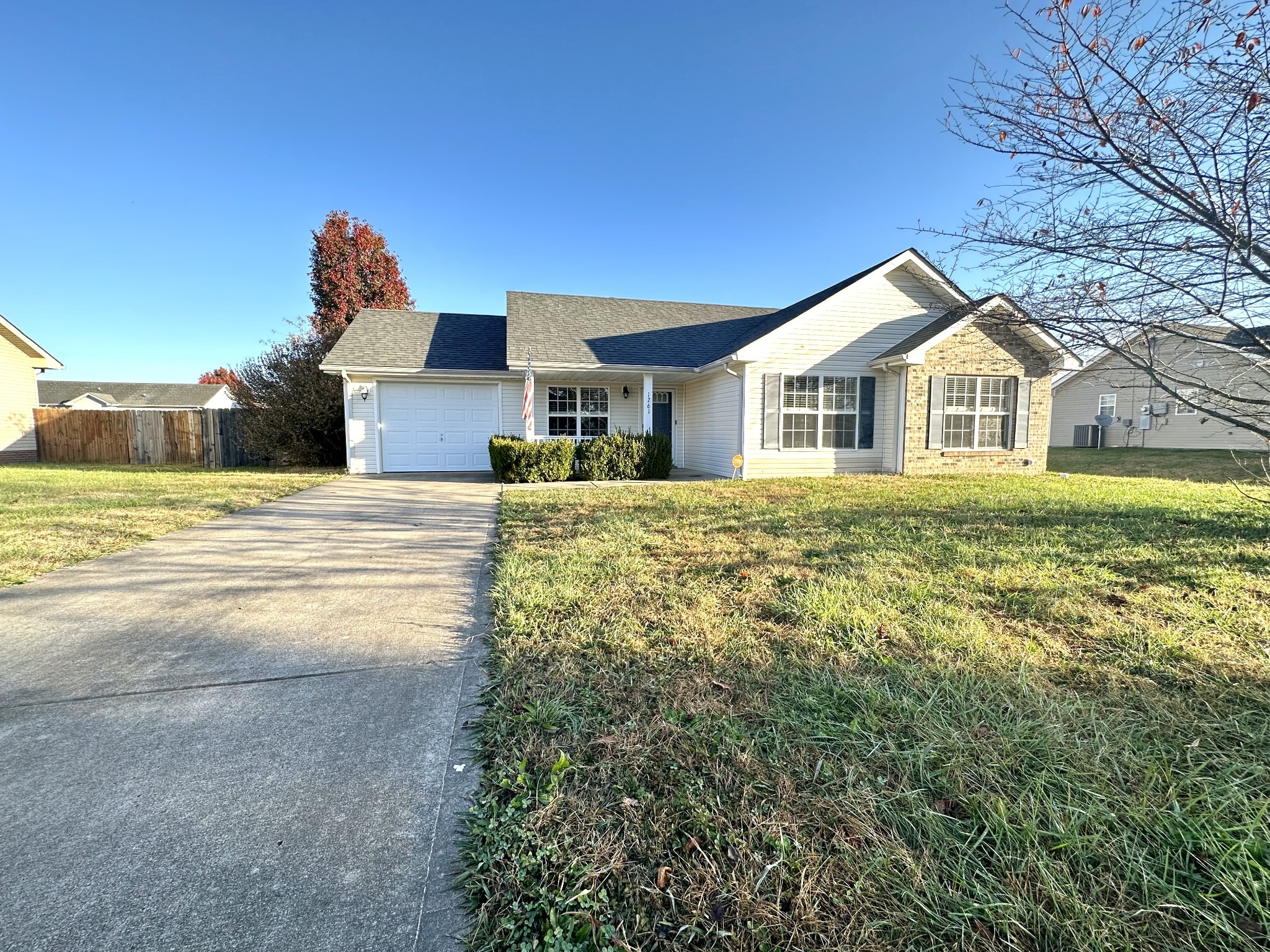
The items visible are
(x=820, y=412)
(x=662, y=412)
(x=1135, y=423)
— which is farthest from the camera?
(x=1135, y=423)

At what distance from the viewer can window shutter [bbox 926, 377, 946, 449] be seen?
1138 cm

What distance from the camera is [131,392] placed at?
42.0 m

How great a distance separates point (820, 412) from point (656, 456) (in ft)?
13.0

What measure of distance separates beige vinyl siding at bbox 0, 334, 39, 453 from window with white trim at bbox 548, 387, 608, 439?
17291 mm

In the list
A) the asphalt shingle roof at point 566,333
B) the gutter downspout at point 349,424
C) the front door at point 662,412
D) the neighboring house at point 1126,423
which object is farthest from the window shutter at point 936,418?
the gutter downspout at point 349,424

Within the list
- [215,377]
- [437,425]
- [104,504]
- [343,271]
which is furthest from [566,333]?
[215,377]

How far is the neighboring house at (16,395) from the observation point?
15.7 meters

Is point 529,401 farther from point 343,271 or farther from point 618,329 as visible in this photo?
point 343,271

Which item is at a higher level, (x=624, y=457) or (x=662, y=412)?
(x=662, y=412)

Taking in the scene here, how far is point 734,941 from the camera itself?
1197 mm

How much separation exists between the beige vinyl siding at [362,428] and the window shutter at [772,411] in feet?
31.3

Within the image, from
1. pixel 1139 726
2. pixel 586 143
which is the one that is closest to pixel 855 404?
pixel 586 143

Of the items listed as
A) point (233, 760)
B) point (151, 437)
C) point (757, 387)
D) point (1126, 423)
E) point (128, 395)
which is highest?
point (128, 395)

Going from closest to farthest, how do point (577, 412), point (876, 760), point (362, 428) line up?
1. point (876, 760)
2. point (362, 428)
3. point (577, 412)
